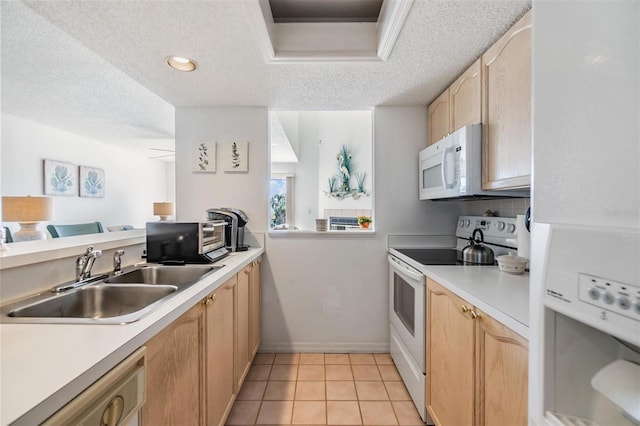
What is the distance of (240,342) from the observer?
169cm

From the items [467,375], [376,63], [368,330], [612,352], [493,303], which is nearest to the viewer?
[612,352]

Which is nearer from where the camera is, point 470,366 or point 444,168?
point 470,366

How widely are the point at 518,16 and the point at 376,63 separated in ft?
2.29

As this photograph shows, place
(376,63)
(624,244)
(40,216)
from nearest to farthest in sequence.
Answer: (624,244) → (376,63) → (40,216)

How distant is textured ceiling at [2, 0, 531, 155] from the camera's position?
48.3 inches

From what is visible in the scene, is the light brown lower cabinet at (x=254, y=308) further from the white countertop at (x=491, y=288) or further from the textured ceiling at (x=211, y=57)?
the textured ceiling at (x=211, y=57)

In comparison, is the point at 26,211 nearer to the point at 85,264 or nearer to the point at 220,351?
the point at 85,264

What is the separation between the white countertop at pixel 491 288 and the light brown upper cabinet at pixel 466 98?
84cm

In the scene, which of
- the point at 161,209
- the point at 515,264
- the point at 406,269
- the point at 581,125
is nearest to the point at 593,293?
the point at 581,125

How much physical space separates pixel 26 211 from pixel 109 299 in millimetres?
2840

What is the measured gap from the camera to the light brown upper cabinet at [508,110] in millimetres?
1173

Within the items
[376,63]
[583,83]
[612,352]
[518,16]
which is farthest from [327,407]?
[518,16]

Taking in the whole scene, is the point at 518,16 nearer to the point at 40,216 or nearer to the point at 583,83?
the point at 583,83

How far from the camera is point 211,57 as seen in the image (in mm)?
1573
